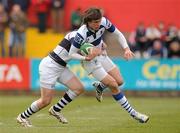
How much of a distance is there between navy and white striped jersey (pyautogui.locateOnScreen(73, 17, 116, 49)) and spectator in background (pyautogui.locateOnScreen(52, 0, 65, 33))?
16078 millimetres

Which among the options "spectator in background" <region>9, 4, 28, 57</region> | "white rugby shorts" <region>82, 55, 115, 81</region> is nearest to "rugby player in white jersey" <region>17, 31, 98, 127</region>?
"white rugby shorts" <region>82, 55, 115, 81</region>

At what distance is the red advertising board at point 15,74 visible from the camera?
2638 centimetres

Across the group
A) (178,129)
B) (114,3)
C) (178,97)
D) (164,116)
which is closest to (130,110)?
(178,129)

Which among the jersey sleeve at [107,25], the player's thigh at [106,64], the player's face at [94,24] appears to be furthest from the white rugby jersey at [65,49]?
the player's thigh at [106,64]

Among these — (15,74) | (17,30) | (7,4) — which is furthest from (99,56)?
(7,4)

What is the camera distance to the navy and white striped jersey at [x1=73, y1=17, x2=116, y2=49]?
13.5 meters

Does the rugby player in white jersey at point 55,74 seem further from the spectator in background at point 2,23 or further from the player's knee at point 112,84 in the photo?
the spectator in background at point 2,23

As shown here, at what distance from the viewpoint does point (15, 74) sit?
2656 centimetres

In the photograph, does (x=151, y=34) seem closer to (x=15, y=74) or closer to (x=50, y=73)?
(x=15, y=74)

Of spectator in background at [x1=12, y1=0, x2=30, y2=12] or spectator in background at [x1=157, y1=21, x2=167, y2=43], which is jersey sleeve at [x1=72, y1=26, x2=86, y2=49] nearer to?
spectator in background at [x1=157, y1=21, x2=167, y2=43]

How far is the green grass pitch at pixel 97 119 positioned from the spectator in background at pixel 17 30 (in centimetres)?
616

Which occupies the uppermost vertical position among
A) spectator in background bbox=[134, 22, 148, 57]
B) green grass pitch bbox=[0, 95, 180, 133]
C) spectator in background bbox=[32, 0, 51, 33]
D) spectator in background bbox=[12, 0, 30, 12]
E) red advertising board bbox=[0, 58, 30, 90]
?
spectator in background bbox=[12, 0, 30, 12]

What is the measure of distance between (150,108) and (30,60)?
26.2ft

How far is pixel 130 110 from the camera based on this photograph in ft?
46.3
